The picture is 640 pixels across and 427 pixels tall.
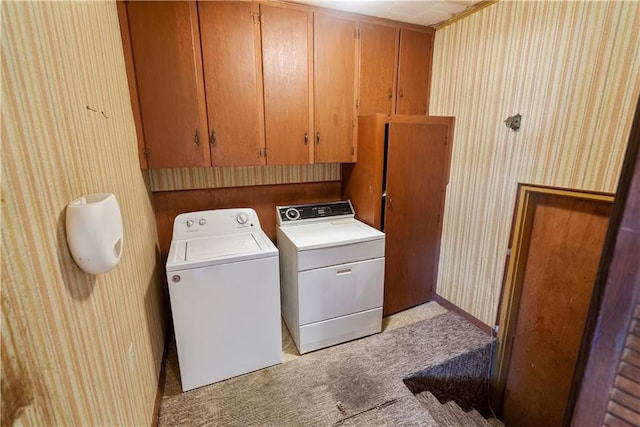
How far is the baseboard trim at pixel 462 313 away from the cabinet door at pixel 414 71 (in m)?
1.75

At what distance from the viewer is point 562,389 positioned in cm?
188

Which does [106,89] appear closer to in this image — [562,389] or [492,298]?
[492,298]

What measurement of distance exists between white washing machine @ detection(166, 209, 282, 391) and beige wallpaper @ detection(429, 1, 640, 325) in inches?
63.2

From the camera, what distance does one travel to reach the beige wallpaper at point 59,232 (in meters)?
0.59

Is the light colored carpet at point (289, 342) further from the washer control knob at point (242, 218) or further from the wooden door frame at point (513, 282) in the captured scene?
the washer control knob at point (242, 218)

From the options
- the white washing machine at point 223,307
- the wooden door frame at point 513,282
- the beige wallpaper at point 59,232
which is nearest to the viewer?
the beige wallpaper at point 59,232

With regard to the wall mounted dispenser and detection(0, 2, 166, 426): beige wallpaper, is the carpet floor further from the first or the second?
the wall mounted dispenser

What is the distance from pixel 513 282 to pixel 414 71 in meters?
1.88

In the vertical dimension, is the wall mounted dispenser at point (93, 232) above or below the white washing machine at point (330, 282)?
above

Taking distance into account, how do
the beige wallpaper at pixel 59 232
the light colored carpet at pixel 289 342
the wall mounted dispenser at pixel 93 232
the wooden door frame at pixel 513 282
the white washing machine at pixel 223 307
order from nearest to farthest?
the beige wallpaper at pixel 59 232 → the wall mounted dispenser at pixel 93 232 → the white washing machine at pixel 223 307 → the light colored carpet at pixel 289 342 → the wooden door frame at pixel 513 282

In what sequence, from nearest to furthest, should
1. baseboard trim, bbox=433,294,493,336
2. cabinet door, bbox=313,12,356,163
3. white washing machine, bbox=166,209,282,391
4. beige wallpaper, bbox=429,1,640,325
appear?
1. beige wallpaper, bbox=429,1,640,325
2. white washing machine, bbox=166,209,282,391
3. cabinet door, bbox=313,12,356,163
4. baseboard trim, bbox=433,294,493,336

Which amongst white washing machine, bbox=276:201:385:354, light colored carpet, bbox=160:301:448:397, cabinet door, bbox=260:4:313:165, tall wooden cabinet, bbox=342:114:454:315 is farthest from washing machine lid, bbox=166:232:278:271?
tall wooden cabinet, bbox=342:114:454:315

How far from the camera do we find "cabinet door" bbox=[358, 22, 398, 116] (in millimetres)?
2262

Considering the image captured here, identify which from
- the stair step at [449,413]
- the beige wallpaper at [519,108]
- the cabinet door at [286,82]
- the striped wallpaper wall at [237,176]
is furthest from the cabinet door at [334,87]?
the stair step at [449,413]
